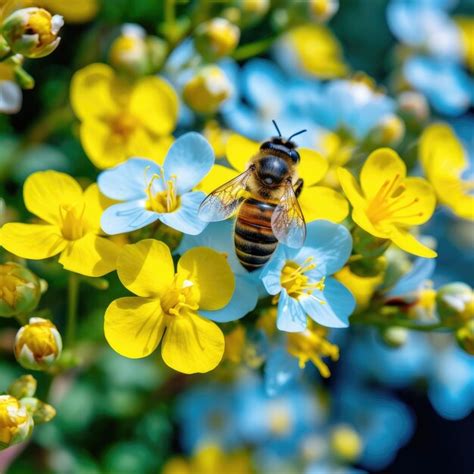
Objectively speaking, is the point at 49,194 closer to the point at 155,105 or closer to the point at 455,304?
the point at 155,105

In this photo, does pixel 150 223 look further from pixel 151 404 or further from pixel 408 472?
pixel 408 472

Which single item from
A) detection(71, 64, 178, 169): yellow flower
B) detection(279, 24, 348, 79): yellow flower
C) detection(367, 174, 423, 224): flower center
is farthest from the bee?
detection(279, 24, 348, 79): yellow flower

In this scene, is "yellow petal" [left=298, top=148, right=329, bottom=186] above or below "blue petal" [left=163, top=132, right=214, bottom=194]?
below

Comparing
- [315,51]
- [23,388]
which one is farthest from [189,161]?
[315,51]

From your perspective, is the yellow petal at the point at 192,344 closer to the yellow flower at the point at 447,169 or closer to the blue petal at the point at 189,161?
the blue petal at the point at 189,161

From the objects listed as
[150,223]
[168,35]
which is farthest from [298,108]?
[150,223]

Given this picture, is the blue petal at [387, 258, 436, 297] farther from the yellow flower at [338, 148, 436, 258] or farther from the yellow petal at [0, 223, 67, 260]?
the yellow petal at [0, 223, 67, 260]

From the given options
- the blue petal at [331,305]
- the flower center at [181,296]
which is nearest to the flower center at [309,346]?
the blue petal at [331,305]
